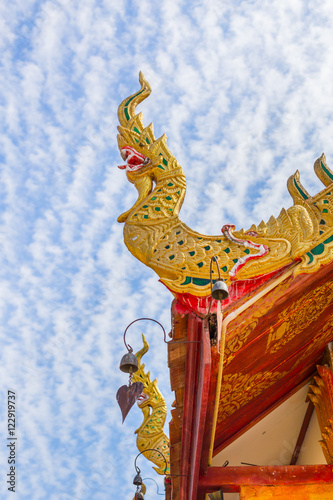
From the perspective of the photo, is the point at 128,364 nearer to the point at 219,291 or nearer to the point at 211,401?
the point at 211,401

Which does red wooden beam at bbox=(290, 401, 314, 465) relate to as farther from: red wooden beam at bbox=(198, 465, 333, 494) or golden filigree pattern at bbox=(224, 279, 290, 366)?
golden filigree pattern at bbox=(224, 279, 290, 366)

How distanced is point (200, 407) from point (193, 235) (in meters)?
1.32

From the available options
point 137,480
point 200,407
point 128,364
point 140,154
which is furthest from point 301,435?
point 140,154

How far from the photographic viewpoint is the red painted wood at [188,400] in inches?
174

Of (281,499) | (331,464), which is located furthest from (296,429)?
(281,499)

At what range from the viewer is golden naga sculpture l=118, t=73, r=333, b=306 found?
4441 millimetres

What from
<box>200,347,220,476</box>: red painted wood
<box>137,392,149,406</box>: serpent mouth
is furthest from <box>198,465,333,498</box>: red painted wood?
<box>137,392,149,406</box>: serpent mouth

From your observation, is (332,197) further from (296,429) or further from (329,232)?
(296,429)

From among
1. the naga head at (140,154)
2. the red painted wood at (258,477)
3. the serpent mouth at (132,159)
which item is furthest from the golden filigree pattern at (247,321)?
the serpent mouth at (132,159)

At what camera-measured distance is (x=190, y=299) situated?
4.25 metres

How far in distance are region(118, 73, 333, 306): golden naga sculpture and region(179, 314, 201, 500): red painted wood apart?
333 mm

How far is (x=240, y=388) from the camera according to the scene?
18.0 ft

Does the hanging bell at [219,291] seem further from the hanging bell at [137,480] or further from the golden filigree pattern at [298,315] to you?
the hanging bell at [137,480]

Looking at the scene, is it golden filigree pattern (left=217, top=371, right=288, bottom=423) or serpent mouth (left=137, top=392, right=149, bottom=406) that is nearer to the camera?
golden filigree pattern (left=217, top=371, right=288, bottom=423)
